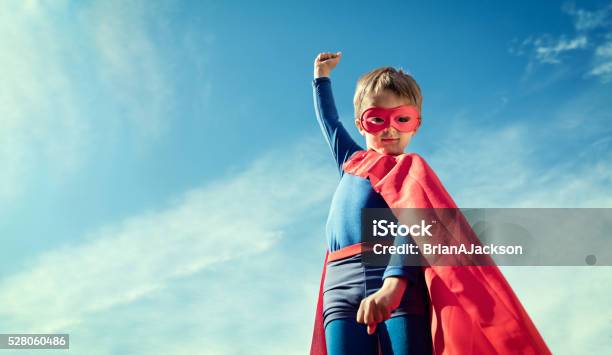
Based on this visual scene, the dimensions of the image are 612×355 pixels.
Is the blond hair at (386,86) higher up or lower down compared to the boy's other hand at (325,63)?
lower down

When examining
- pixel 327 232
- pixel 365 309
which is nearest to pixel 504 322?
pixel 365 309

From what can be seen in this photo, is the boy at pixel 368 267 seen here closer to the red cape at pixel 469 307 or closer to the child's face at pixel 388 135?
the child's face at pixel 388 135

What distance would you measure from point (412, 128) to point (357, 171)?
0.40 m

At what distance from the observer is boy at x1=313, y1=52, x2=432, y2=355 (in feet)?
8.42

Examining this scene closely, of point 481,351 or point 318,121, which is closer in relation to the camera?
point 481,351

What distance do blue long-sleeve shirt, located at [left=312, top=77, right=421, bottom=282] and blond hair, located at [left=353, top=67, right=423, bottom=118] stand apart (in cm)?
23

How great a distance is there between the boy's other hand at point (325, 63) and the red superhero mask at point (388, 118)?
0.67 meters

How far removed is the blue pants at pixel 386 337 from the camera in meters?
2.57

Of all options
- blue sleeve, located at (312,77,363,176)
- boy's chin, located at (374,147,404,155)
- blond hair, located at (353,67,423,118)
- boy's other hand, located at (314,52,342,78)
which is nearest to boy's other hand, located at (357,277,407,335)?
boy's chin, located at (374,147,404,155)

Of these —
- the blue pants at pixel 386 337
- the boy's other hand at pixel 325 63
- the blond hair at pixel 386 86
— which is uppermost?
the boy's other hand at pixel 325 63

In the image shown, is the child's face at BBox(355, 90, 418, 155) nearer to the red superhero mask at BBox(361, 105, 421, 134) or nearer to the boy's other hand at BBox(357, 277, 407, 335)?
the red superhero mask at BBox(361, 105, 421, 134)

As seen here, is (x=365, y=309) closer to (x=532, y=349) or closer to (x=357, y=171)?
(x=532, y=349)

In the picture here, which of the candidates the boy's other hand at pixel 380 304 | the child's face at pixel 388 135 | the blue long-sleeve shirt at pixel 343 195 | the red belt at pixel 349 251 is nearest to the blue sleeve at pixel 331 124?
the blue long-sleeve shirt at pixel 343 195

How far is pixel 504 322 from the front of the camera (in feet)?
8.07
